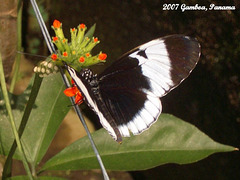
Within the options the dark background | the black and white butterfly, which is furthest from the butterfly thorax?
the dark background

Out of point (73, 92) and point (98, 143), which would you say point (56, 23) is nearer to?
point (73, 92)

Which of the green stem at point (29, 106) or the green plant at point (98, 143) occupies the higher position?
the green stem at point (29, 106)

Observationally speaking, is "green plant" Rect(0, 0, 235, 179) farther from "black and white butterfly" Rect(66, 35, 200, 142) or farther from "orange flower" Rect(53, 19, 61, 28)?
"orange flower" Rect(53, 19, 61, 28)

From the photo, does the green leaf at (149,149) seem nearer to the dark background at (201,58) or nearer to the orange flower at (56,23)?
the dark background at (201,58)

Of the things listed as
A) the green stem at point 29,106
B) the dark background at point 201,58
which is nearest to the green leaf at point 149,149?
the green stem at point 29,106

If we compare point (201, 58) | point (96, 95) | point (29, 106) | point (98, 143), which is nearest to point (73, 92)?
point (29, 106)

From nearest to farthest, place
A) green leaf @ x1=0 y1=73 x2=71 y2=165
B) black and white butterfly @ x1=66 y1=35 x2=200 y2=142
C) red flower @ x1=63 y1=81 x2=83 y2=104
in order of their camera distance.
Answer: red flower @ x1=63 y1=81 x2=83 y2=104
black and white butterfly @ x1=66 y1=35 x2=200 y2=142
green leaf @ x1=0 y1=73 x2=71 y2=165

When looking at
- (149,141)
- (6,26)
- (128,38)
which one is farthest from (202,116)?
(6,26)
